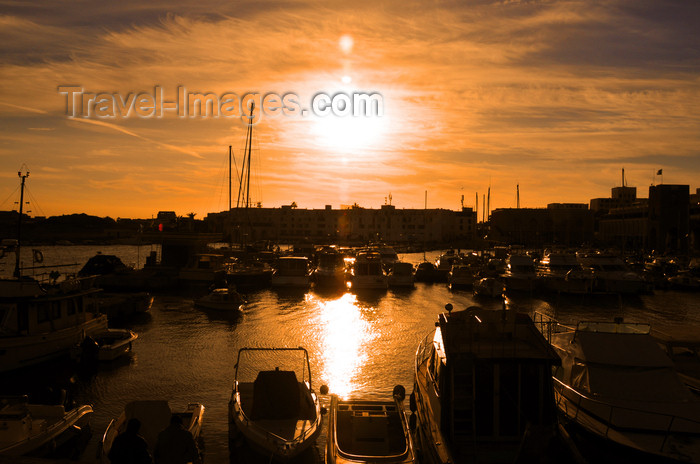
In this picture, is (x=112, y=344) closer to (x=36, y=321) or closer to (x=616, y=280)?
(x=36, y=321)

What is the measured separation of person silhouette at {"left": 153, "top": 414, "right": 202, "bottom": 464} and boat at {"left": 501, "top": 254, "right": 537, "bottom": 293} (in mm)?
38980

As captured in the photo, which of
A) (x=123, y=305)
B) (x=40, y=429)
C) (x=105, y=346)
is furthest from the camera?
(x=123, y=305)

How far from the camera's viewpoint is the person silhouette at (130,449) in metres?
8.76

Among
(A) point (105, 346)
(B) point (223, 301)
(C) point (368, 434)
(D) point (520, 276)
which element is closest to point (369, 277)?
(D) point (520, 276)

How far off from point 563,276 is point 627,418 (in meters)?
37.2

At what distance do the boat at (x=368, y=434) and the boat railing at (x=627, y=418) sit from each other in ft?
13.3

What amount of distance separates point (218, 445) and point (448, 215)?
159904 millimetres

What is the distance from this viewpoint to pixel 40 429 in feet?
38.5

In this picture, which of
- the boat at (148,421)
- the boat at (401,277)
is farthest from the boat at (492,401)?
the boat at (401,277)

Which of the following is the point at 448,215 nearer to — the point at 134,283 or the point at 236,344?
the point at 134,283

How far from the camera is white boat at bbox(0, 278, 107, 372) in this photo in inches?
765

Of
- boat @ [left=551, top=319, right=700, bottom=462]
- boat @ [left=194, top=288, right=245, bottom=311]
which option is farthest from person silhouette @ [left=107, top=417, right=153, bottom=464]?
boat @ [left=194, top=288, right=245, bottom=311]

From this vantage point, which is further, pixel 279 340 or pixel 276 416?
pixel 279 340

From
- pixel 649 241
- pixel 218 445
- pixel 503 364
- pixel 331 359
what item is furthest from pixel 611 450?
pixel 649 241
